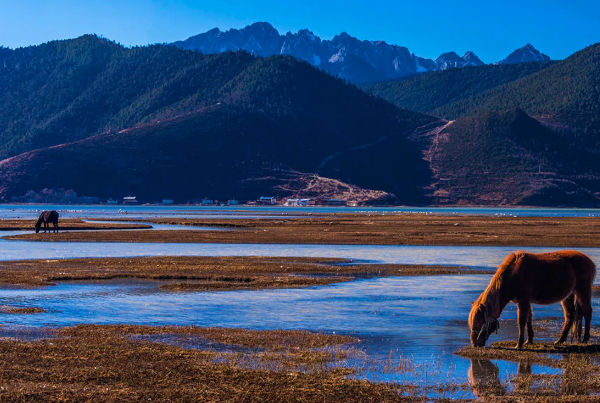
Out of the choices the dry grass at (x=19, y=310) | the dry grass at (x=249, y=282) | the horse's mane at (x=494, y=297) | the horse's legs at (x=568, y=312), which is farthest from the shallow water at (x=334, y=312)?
the horse's legs at (x=568, y=312)

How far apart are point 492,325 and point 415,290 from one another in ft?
41.1

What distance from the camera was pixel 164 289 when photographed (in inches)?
1192

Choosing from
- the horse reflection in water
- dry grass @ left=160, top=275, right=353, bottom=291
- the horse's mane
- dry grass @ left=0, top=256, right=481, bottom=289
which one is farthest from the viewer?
dry grass @ left=0, top=256, right=481, bottom=289

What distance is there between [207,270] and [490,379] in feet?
75.5

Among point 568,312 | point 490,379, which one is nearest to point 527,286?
point 568,312

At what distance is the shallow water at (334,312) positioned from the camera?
1806 centimetres

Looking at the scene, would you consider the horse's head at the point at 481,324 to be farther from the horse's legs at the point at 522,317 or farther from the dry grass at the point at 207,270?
the dry grass at the point at 207,270

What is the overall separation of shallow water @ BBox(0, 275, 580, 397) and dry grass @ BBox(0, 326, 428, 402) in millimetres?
1375

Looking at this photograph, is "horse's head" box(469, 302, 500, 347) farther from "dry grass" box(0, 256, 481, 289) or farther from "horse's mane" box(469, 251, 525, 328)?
"dry grass" box(0, 256, 481, 289)

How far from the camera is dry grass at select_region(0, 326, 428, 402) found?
45.0 ft

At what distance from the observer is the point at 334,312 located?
24734mm

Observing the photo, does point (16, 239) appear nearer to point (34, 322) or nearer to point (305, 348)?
point (34, 322)

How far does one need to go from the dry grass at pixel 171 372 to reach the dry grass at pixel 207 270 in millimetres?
13036

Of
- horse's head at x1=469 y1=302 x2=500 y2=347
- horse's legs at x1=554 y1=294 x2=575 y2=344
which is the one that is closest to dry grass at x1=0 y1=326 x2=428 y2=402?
horse's head at x1=469 y1=302 x2=500 y2=347
